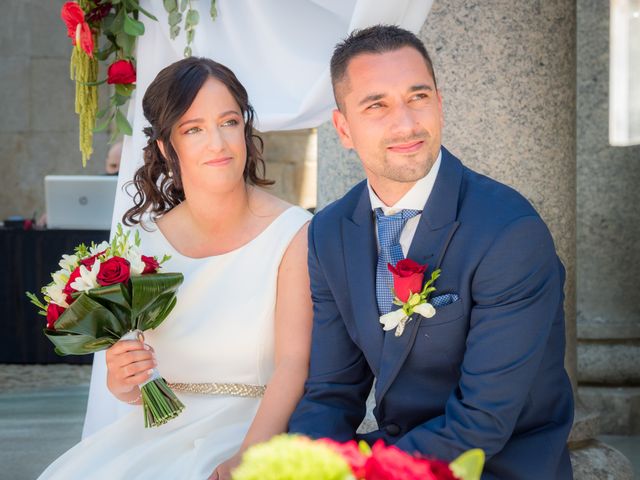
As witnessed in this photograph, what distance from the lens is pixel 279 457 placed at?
1229 millimetres

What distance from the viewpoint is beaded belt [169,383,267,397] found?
10.3 feet

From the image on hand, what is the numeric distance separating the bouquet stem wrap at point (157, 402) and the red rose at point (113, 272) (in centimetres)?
23

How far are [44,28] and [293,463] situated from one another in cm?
1056

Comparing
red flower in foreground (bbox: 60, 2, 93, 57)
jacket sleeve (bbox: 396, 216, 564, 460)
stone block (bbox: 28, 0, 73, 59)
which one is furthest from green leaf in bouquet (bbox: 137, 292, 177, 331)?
stone block (bbox: 28, 0, 73, 59)

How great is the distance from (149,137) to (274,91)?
47 cm

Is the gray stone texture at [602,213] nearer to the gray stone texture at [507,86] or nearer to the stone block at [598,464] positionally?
the stone block at [598,464]

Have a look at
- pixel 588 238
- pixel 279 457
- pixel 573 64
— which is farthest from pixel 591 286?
pixel 279 457

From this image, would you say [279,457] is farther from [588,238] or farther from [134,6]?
[588,238]

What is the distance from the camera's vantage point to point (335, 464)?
4.09ft

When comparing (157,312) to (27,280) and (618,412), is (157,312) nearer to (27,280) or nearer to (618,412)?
(618,412)

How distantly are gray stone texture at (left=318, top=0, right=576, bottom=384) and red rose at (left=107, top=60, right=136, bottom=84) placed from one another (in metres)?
1.09

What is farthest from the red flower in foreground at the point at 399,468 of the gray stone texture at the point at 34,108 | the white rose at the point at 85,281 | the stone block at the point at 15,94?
the stone block at the point at 15,94

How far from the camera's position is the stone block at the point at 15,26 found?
35.9 ft

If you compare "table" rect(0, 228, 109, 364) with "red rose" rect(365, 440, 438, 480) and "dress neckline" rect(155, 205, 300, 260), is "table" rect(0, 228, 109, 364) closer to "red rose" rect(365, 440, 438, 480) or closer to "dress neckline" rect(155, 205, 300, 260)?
"dress neckline" rect(155, 205, 300, 260)
